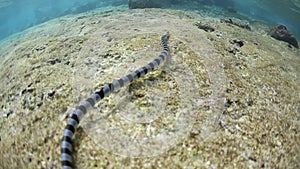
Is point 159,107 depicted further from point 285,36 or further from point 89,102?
point 285,36

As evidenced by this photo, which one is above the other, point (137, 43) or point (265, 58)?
point (137, 43)

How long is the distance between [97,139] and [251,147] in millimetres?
2520

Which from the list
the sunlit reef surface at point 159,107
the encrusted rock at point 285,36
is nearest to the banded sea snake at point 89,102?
the sunlit reef surface at point 159,107

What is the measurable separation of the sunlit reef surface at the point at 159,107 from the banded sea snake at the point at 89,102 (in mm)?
125

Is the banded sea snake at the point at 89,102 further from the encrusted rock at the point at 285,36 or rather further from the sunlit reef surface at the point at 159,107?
the encrusted rock at the point at 285,36

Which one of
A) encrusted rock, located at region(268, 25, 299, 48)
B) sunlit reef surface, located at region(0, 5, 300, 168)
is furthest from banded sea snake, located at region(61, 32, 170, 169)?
encrusted rock, located at region(268, 25, 299, 48)

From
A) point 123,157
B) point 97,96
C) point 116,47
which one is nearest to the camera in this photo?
point 123,157

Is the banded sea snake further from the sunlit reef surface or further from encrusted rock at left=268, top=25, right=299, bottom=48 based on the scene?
encrusted rock at left=268, top=25, right=299, bottom=48

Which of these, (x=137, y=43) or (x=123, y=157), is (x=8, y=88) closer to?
(x=137, y=43)

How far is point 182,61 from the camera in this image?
578cm

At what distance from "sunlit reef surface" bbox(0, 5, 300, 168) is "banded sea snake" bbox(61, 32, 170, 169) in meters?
0.12

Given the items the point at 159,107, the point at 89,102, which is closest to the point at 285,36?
the point at 159,107

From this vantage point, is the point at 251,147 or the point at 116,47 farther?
the point at 116,47

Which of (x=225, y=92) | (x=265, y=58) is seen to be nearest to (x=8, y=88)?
(x=225, y=92)
